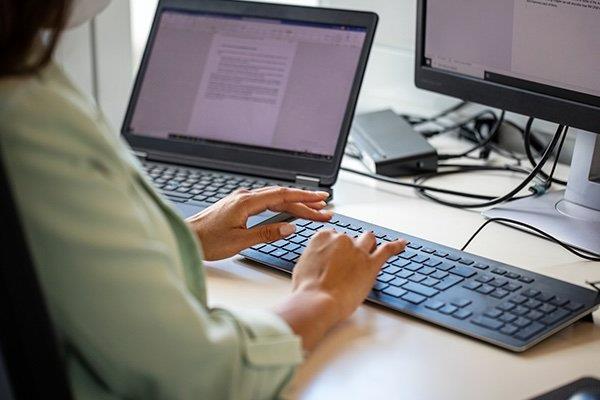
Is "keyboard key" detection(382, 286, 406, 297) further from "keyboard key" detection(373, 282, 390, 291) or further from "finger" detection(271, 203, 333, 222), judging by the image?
"finger" detection(271, 203, 333, 222)

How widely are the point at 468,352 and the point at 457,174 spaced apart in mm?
634

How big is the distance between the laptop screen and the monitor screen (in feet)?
0.40

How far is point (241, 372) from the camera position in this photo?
0.87 m

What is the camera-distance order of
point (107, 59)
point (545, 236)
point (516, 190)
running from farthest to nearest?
point (107, 59)
point (516, 190)
point (545, 236)

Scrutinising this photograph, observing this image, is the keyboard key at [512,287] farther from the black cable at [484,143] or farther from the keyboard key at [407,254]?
the black cable at [484,143]

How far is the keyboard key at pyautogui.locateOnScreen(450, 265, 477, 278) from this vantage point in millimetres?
1141

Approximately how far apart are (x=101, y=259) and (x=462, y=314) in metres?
0.43

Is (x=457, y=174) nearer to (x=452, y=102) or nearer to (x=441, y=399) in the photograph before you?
(x=452, y=102)

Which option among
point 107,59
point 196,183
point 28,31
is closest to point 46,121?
point 28,31

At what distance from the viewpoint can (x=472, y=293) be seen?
1.10 metres

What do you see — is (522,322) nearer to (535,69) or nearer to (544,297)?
(544,297)

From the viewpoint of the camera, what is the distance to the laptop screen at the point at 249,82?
151cm

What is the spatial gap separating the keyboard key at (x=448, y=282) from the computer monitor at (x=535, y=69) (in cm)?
25

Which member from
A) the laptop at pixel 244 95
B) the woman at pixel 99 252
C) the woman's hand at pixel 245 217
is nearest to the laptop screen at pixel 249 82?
the laptop at pixel 244 95
